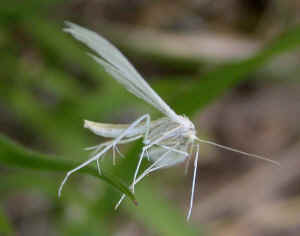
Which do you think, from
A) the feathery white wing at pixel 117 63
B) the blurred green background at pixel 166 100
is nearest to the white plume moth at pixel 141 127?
the feathery white wing at pixel 117 63

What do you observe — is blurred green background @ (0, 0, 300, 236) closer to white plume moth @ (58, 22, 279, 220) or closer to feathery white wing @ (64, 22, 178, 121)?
white plume moth @ (58, 22, 279, 220)

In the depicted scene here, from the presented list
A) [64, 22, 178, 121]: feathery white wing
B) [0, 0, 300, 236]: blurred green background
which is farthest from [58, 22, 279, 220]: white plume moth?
[0, 0, 300, 236]: blurred green background

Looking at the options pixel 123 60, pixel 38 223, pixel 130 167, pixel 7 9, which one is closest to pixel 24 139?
pixel 38 223

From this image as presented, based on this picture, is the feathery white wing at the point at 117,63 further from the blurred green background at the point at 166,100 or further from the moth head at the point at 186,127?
the blurred green background at the point at 166,100

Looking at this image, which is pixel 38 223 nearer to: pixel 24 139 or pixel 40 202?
pixel 40 202

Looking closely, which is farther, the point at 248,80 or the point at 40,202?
the point at 248,80
